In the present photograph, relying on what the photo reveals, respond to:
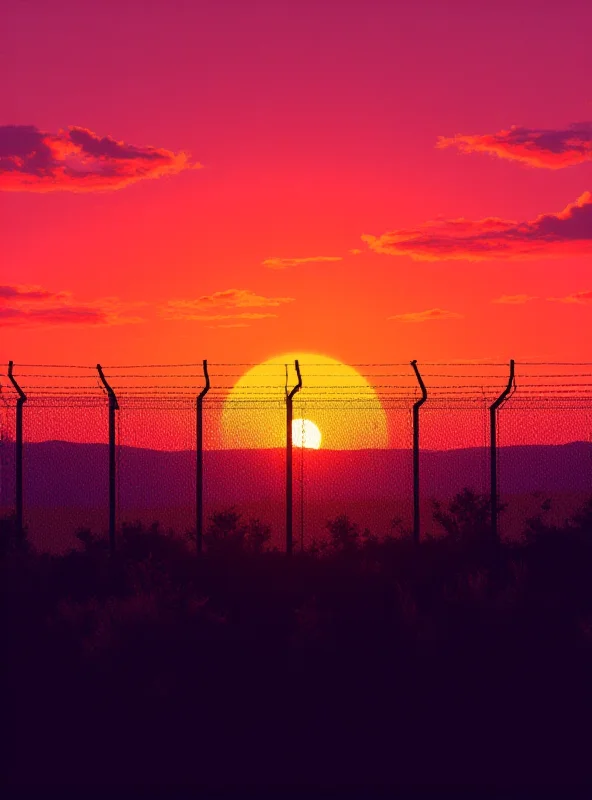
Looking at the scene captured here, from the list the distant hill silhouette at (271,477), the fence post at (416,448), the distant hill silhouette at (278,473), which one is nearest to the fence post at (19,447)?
the fence post at (416,448)

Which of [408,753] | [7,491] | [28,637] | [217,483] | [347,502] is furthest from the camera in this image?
[217,483]

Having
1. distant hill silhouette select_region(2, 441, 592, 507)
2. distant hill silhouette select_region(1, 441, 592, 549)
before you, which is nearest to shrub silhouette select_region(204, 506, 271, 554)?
distant hill silhouette select_region(1, 441, 592, 549)

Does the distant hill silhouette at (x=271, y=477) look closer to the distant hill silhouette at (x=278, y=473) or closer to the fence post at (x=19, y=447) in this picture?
the distant hill silhouette at (x=278, y=473)

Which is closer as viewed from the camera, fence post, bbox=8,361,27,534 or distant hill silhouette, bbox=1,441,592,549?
fence post, bbox=8,361,27,534

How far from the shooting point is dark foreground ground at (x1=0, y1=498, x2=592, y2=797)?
1220 cm

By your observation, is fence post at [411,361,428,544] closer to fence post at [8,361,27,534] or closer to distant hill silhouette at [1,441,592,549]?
fence post at [8,361,27,534]

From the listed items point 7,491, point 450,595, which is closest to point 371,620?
point 450,595

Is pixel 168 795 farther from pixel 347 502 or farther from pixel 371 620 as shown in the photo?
pixel 347 502

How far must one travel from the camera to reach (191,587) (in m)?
17.9

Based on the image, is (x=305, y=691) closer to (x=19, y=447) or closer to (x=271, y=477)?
(x=19, y=447)

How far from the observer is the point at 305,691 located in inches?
532

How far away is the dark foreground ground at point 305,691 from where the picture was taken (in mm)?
12203

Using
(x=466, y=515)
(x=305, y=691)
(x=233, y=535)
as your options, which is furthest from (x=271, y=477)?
(x=305, y=691)

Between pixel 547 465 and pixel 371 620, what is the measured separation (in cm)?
7891
